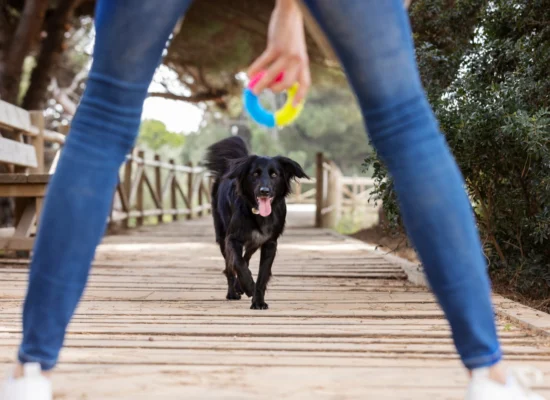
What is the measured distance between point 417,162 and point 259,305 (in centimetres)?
225

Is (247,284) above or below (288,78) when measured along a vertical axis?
below

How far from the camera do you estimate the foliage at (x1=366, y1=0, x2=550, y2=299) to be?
11.5ft

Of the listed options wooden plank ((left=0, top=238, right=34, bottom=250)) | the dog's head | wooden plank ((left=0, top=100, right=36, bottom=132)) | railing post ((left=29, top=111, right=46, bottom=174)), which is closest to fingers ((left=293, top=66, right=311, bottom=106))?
the dog's head

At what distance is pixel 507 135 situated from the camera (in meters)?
3.42

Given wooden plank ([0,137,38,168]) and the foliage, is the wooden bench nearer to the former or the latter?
wooden plank ([0,137,38,168])

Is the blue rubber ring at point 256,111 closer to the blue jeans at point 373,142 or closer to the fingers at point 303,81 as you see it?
the fingers at point 303,81

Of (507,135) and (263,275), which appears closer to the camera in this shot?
(507,135)

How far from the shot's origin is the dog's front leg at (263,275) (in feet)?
11.5

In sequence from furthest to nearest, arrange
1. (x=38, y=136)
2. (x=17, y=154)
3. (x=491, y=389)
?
(x=38, y=136), (x=17, y=154), (x=491, y=389)

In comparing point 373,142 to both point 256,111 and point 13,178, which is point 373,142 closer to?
point 256,111

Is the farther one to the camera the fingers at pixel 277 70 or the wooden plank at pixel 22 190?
the wooden plank at pixel 22 190

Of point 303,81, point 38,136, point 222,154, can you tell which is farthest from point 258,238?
point 38,136

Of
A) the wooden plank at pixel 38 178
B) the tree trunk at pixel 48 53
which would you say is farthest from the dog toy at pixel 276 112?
the tree trunk at pixel 48 53

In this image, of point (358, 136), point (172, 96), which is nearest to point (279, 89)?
point (172, 96)
